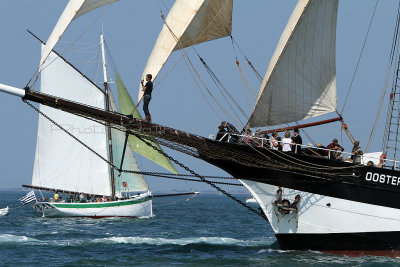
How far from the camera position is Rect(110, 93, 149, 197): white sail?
6194 cm

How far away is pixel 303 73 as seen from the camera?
29.5 meters

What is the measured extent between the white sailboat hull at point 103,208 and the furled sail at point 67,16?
123ft

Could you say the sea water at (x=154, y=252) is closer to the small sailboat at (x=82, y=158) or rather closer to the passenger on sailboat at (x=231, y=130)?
the passenger on sailboat at (x=231, y=130)

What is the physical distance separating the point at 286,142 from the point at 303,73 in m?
2.97

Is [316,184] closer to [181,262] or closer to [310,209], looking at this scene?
[310,209]

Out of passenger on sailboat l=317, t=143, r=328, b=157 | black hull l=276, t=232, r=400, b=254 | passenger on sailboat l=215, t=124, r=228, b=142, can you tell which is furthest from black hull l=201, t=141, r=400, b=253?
passenger on sailboat l=317, t=143, r=328, b=157

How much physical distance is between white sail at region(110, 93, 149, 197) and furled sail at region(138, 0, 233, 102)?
31417 mm

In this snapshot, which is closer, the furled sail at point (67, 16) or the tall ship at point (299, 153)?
the furled sail at point (67, 16)

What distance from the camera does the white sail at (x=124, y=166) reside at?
61.9 meters

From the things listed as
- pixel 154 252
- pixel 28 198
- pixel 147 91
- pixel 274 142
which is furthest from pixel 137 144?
pixel 147 91

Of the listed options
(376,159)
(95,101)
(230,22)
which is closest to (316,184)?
(376,159)

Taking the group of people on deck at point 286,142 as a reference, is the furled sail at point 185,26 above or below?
above

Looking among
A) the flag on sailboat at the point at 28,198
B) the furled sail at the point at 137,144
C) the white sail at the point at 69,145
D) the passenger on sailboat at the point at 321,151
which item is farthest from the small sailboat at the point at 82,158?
the passenger on sailboat at the point at 321,151

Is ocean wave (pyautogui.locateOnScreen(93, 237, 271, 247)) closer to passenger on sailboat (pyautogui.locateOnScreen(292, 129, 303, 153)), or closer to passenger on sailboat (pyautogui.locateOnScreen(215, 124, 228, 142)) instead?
passenger on sailboat (pyautogui.locateOnScreen(215, 124, 228, 142))
